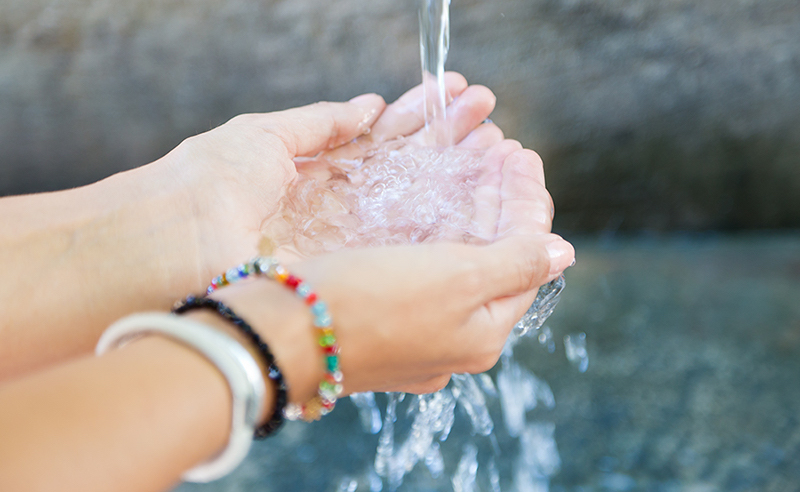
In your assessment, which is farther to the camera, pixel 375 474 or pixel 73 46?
pixel 73 46

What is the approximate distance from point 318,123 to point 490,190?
31cm

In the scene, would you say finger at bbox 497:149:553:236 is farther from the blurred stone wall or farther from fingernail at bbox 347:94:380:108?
the blurred stone wall

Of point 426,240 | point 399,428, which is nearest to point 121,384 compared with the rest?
point 426,240

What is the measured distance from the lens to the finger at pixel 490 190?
811 mm

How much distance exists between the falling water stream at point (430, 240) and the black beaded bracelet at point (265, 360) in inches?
12.1

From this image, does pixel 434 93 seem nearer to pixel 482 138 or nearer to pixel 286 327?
pixel 482 138

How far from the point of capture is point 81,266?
75cm

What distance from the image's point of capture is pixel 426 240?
0.83 m

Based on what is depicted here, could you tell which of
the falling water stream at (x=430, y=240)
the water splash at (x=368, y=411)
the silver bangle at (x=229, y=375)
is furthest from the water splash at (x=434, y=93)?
the silver bangle at (x=229, y=375)

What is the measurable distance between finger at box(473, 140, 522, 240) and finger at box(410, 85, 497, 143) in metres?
0.10

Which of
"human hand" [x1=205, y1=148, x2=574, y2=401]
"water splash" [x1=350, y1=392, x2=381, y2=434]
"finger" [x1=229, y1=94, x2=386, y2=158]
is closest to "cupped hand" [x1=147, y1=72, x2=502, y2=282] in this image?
"finger" [x1=229, y1=94, x2=386, y2=158]

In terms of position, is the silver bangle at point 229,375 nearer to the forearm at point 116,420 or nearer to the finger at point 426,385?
the forearm at point 116,420

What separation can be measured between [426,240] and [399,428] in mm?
556

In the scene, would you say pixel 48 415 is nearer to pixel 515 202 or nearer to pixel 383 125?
pixel 515 202
